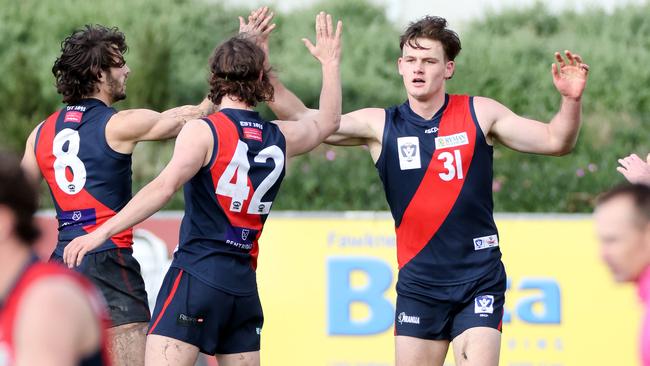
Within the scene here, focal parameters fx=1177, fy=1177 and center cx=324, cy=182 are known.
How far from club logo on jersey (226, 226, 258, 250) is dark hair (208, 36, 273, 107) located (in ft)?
2.02

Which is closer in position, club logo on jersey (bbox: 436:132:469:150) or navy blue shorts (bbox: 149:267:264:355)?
navy blue shorts (bbox: 149:267:264:355)

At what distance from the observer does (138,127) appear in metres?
6.13

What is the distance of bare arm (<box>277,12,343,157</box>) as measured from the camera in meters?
5.97

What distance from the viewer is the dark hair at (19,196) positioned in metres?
3.12

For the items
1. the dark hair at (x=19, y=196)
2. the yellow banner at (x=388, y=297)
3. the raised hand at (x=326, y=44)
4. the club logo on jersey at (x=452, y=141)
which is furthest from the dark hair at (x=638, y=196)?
the yellow banner at (x=388, y=297)

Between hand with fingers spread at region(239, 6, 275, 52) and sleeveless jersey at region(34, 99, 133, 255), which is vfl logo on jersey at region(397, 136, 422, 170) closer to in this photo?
hand with fingers spread at region(239, 6, 275, 52)

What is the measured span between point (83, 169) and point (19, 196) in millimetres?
3086

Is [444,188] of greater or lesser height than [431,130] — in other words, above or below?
below

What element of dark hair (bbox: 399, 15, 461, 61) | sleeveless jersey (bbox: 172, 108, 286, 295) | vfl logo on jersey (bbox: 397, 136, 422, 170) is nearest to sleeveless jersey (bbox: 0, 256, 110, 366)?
sleeveless jersey (bbox: 172, 108, 286, 295)

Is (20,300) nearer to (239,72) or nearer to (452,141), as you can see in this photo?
(239,72)

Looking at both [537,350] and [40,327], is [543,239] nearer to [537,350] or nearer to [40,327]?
[537,350]

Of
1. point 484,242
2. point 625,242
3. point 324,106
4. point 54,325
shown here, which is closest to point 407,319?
point 484,242

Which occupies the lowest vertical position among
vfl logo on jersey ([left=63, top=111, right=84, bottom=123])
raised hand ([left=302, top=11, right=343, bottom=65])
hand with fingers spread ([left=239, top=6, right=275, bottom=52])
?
vfl logo on jersey ([left=63, top=111, right=84, bottom=123])

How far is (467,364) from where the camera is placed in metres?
6.05
